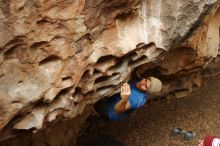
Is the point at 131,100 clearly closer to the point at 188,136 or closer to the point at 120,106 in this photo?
the point at 120,106

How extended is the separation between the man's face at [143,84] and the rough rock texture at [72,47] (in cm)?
23

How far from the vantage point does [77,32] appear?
2.94 meters

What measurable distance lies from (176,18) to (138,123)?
5.82 ft

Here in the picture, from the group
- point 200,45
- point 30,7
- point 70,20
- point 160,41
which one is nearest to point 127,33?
point 160,41

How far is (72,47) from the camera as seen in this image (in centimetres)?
296

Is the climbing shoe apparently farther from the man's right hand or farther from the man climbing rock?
the man's right hand

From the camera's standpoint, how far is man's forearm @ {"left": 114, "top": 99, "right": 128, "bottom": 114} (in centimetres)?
356

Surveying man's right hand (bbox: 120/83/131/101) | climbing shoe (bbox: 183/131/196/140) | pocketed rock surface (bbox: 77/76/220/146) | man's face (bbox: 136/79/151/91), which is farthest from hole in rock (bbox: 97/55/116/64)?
climbing shoe (bbox: 183/131/196/140)

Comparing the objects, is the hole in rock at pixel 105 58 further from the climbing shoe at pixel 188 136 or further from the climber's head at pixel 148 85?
the climbing shoe at pixel 188 136

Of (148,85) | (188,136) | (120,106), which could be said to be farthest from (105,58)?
(188,136)

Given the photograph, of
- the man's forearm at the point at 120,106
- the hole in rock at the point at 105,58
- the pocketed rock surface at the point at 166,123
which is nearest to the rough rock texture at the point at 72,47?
the hole in rock at the point at 105,58

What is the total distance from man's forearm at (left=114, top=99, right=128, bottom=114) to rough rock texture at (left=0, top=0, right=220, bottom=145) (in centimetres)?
16

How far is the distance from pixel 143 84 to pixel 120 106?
0.31m

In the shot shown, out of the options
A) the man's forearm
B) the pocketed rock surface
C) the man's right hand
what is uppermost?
the man's right hand
